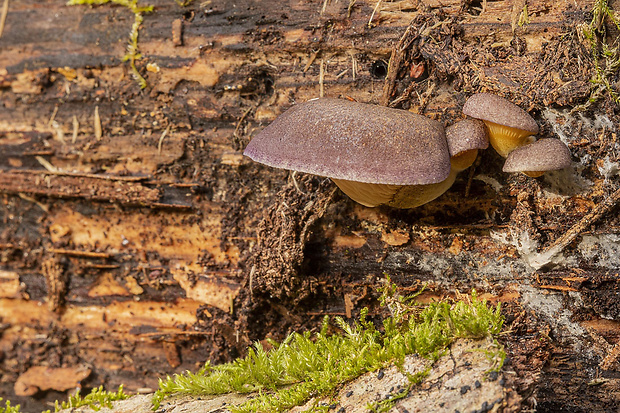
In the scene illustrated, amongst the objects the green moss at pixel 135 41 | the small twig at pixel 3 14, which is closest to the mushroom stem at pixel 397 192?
the green moss at pixel 135 41

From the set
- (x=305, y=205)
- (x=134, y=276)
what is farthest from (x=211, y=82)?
(x=134, y=276)

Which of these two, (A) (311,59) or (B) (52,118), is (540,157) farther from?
(B) (52,118)

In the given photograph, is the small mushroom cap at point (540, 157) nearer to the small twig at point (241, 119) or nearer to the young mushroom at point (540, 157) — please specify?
the young mushroom at point (540, 157)

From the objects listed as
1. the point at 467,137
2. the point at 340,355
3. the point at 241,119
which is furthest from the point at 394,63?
the point at 340,355

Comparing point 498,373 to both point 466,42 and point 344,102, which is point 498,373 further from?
point 466,42

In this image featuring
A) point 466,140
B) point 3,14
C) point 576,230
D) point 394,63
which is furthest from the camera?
point 3,14

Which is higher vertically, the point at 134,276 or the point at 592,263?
the point at 592,263
